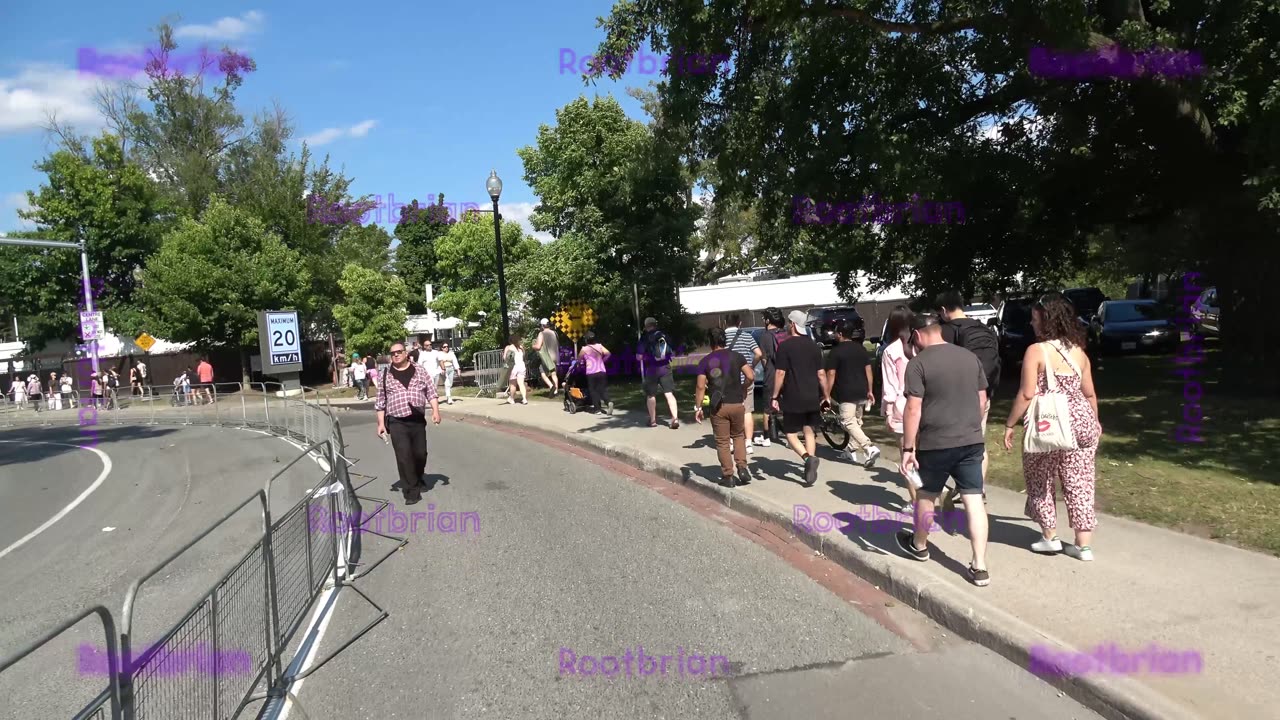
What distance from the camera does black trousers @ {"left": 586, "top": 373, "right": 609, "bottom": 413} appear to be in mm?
15219

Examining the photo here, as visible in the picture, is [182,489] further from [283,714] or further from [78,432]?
[78,432]

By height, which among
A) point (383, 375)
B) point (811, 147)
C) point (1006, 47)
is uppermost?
point (1006, 47)

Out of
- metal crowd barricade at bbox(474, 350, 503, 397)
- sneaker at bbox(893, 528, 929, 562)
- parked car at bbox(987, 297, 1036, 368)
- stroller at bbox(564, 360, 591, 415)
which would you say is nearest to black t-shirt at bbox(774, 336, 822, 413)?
sneaker at bbox(893, 528, 929, 562)

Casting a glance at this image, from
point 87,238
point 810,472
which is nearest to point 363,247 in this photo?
point 87,238

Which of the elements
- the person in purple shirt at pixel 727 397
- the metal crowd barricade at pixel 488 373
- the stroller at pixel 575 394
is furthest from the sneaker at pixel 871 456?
the metal crowd barricade at pixel 488 373

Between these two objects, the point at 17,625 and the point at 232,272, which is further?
the point at 232,272

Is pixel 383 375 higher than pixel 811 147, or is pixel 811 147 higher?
pixel 811 147

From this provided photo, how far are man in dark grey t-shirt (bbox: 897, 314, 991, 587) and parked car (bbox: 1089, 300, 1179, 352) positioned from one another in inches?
689

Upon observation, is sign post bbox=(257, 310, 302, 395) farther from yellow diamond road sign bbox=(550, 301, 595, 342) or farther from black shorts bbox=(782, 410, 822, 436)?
black shorts bbox=(782, 410, 822, 436)

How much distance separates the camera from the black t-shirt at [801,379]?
8.00 meters

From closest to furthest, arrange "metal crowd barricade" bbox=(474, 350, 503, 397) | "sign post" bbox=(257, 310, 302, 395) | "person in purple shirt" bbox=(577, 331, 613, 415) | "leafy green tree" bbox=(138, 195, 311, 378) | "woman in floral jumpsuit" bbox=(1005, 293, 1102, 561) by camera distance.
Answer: "woman in floral jumpsuit" bbox=(1005, 293, 1102, 561), "person in purple shirt" bbox=(577, 331, 613, 415), "sign post" bbox=(257, 310, 302, 395), "metal crowd barricade" bbox=(474, 350, 503, 397), "leafy green tree" bbox=(138, 195, 311, 378)

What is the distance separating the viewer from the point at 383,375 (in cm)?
900

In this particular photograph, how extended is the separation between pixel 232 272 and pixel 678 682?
34167 millimetres

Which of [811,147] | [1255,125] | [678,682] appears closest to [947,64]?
[811,147]
